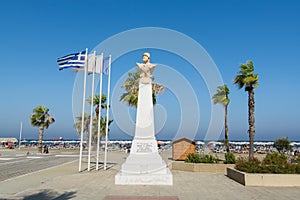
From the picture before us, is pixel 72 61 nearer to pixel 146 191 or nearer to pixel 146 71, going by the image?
pixel 146 71

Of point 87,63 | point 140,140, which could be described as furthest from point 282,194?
point 87,63

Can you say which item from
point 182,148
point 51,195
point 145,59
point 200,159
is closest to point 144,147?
point 145,59

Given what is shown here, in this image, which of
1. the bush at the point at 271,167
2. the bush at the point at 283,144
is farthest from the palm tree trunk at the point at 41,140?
the bush at the point at 271,167

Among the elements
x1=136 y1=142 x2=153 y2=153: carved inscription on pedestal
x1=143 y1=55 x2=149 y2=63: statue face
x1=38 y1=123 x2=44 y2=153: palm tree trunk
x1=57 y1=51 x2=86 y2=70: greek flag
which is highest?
x1=57 y1=51 x2=86 y2=70: greek flag

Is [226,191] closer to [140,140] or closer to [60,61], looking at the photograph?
[140,140]

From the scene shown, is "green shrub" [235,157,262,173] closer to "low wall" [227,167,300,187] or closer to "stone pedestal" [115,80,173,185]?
"low wall" [227,167,300,187]

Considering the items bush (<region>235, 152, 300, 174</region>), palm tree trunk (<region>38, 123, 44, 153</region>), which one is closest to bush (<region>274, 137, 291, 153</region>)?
bush (<region>235, 152, 300, 174</region>)

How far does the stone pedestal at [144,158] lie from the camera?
11.2 m

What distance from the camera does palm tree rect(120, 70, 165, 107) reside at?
2516 cm

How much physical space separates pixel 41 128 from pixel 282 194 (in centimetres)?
3936

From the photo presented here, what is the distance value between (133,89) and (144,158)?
46.3 feet

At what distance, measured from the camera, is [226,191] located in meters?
9.89

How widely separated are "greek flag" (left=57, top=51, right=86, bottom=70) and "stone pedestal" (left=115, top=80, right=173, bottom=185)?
5113mm

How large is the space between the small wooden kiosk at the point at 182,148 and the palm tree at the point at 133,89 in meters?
4.46
